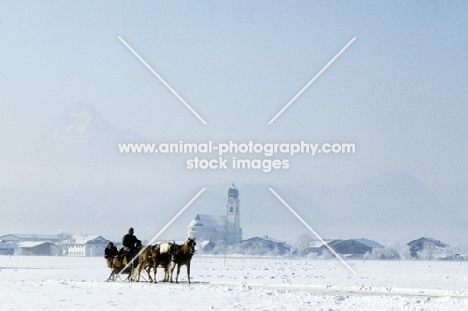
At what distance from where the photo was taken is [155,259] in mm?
30125

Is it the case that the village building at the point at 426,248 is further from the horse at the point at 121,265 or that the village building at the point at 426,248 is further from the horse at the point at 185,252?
the horse at the point at 185,252

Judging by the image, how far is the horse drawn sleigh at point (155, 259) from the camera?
1169 inches

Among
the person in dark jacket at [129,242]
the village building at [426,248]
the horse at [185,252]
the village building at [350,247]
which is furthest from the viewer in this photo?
the village building at [350,247]

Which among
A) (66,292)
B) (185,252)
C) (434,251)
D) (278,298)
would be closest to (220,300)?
(278,298)

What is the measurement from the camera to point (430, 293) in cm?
2622

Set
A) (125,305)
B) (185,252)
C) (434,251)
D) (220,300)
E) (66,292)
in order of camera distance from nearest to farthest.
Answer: (125,305), (220,300), (66,292), (185,252), (434,251)

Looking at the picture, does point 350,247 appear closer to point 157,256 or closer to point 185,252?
point 157,256

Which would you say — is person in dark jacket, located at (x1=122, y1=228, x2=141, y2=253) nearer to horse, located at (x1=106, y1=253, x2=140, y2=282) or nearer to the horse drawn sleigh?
the horse drawn sleigh

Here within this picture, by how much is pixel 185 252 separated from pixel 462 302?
38.3 feet

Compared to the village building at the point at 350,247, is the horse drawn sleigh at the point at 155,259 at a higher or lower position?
lower

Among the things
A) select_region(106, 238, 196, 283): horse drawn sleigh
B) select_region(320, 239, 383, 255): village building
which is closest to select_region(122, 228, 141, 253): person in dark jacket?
select_region(106, 238, 196, 283): horse drawn sleigh

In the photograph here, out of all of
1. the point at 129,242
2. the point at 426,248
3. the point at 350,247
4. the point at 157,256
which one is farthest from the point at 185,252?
the point at 426,248

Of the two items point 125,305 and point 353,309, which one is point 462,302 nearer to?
point 353,309

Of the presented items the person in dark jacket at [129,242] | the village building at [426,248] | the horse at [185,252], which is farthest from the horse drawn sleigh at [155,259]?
the village building at [426,248]
